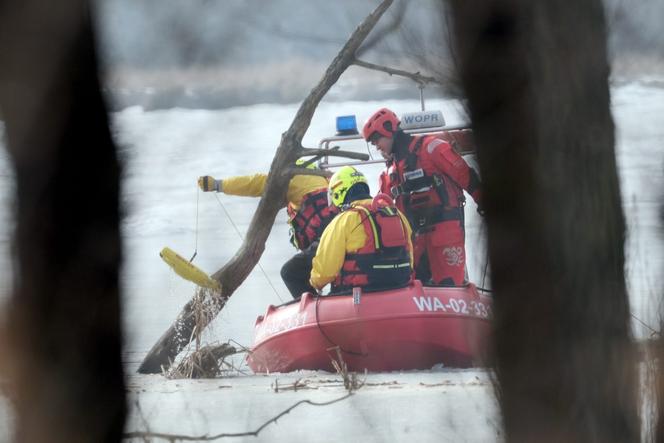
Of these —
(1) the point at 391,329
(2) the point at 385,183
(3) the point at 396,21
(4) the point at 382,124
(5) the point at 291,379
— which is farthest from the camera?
(2) the point at 385,183

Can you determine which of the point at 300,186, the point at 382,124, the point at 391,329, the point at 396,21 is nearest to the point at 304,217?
the point at 300,186

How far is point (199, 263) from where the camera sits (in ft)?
33.8

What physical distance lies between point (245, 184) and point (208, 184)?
39 centimetres

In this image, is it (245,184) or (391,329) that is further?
(245,184)

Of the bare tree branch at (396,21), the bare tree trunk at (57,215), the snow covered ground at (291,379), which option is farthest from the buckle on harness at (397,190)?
the bare tree trunk at (57,215)

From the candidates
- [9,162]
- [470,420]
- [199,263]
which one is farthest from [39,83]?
[199,263]

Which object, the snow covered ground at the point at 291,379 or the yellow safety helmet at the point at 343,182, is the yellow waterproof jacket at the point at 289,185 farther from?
the snow covered ground at the point at 291,379

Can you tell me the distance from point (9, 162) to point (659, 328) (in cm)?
228

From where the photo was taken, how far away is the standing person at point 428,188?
24.0 ft

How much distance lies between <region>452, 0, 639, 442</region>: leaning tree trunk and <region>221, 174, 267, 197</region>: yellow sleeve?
16.7ft

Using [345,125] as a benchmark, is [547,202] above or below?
below

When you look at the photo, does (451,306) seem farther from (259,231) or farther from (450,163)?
(259,231)

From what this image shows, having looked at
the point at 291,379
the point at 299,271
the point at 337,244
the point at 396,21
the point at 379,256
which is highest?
the point at 396,21

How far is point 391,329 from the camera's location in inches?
244
